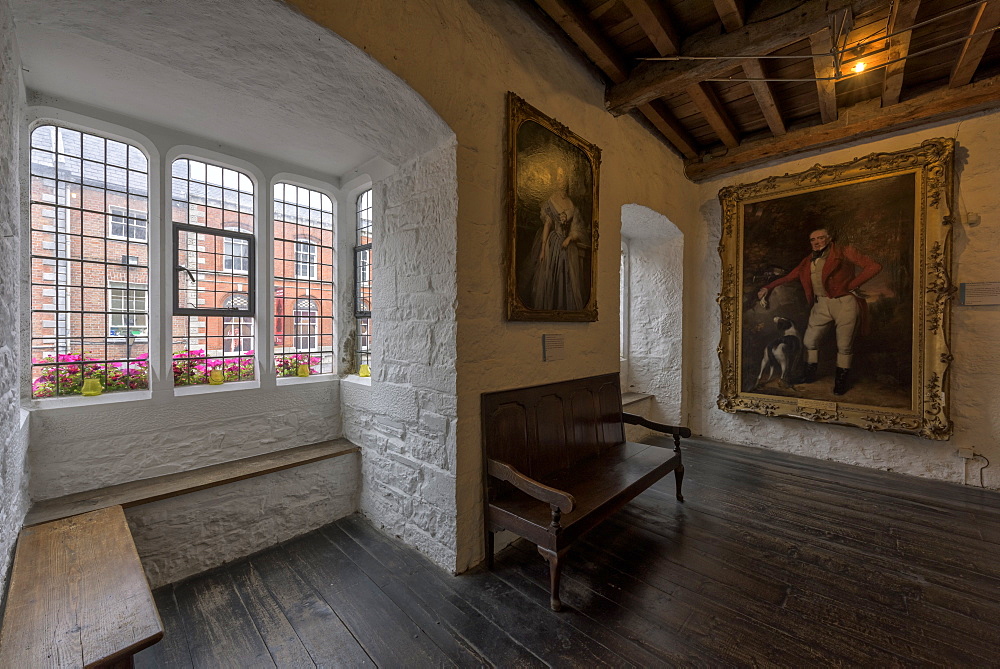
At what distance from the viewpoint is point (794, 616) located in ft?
6.35

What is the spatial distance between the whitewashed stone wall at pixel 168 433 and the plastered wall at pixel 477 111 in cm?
172

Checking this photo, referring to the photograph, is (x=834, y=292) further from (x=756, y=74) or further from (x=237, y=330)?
(x=237, y=330)

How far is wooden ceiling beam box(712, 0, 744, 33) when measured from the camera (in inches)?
98.8

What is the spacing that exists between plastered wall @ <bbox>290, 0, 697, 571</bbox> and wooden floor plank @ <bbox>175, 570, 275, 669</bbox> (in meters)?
0.97

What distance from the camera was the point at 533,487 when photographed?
81.8 inches

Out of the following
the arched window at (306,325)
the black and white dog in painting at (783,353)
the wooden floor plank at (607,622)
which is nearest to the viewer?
the wooden floor plank at (607,622)

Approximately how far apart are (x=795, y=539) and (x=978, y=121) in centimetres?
365

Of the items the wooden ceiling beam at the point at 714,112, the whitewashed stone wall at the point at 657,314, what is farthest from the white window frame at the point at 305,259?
the wooden ceiling beam at the point at 714,112

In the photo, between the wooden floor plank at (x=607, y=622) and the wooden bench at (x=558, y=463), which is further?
the wooden bench at (x=558, y=463)

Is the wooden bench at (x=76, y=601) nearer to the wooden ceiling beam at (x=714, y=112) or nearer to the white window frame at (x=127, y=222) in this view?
the white window frame at (x=127, y=222)

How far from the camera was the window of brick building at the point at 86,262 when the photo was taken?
2.56 meters

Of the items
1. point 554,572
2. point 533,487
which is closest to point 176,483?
point 533,487

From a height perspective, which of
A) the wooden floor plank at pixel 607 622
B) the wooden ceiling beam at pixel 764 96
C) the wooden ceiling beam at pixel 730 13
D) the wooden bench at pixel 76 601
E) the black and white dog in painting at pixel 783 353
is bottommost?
the wooden floor plank at pixel 607 622

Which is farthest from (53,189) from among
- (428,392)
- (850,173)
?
(850,173)
